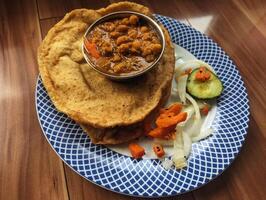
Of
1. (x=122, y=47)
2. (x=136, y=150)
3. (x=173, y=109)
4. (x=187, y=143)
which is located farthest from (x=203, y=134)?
(x=122, y=47)

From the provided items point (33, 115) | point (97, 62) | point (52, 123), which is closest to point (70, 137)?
point (52, 123)

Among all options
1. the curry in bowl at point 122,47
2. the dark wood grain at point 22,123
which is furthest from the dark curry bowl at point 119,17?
the dark wood grain at point 22,123

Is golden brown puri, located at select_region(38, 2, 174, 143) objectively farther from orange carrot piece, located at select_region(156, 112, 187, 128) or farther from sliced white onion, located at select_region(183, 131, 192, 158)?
sliced white onion, located at select_region(183, 131, 192, 158)

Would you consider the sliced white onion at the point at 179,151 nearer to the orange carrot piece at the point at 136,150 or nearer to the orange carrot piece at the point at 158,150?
the orange carrot piece at the point at 158,150

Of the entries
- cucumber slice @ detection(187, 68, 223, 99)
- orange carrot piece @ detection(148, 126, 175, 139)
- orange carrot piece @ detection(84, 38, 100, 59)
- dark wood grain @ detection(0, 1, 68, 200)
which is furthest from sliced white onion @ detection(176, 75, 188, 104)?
dark wood grain @ detection(0, 1, 68, 200)

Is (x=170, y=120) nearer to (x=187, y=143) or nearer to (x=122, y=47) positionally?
(x=187, y=143)

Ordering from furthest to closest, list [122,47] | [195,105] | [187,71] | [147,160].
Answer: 1. [187,71]
2. [195,105]
3. [122,47]
4. [147,160]

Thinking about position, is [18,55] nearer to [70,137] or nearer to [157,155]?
[70,137]
